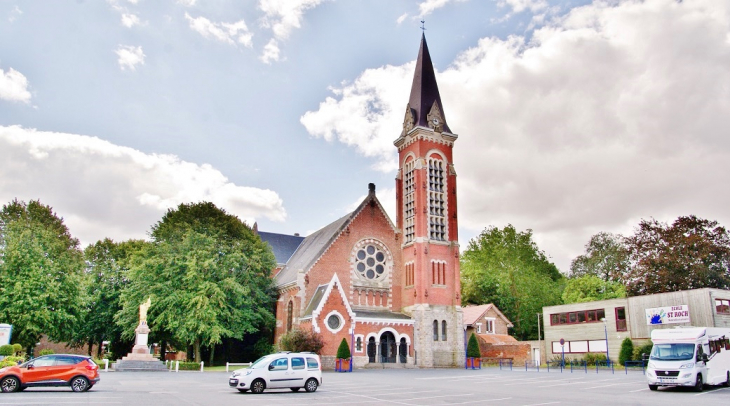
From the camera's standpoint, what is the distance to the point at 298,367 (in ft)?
75.5

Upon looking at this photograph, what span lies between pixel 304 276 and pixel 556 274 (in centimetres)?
6288

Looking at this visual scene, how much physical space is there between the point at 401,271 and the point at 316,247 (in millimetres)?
8746

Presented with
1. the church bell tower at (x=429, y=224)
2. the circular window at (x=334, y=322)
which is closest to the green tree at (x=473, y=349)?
the church bell tower at (x=429, y=224)

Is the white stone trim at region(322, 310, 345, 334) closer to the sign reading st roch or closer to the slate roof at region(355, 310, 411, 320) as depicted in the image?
the slate roof at region(355, 310, 411, 320)

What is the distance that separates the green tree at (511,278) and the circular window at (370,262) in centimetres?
2770

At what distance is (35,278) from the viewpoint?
42562 mm

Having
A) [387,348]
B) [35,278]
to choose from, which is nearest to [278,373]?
[387,348]

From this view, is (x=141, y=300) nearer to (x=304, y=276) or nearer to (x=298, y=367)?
(x=304, y=276)

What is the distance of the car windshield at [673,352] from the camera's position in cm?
2379

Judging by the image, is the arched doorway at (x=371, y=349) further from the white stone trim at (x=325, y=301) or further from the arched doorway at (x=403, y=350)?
the white stone trim at (x=325, y=301)

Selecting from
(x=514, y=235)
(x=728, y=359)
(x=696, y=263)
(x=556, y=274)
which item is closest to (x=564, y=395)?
(x=728, y=359)

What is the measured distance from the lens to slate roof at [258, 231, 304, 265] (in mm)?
61781

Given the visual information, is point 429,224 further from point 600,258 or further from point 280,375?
point 600,258

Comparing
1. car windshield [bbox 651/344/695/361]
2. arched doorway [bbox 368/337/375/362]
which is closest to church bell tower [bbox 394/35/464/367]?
arched doorway [bbox 368/337/375/362]
